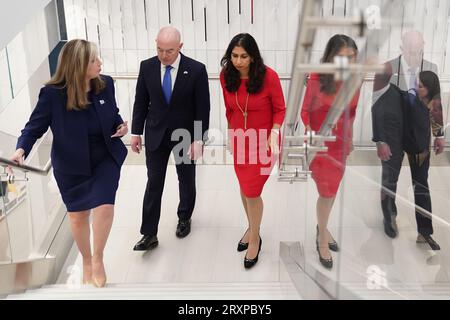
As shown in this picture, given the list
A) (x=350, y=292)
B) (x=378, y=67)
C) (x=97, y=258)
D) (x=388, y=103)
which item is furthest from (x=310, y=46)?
(x=97, y=258)

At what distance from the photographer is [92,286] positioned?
3965 mm

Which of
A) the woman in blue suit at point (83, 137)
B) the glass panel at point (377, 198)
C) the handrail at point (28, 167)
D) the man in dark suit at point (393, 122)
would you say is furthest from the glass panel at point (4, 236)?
the man in dark suit at point (393, 122)

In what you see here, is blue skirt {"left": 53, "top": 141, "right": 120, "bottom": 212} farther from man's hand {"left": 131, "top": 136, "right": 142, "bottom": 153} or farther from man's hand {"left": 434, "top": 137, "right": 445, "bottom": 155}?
man's hand {"left": 434, "top": 137, "right": 445, "bottom": 155}

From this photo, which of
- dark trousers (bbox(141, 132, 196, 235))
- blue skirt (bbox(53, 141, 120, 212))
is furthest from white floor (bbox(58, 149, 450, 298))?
blue skirt (bbox(53, 141, 120, 212))

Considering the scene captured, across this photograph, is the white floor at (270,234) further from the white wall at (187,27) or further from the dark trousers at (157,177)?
the white wall at (187,27)

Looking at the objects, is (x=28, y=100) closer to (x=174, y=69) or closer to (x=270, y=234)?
(x=174, y=69)

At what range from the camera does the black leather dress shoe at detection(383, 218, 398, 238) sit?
3.73 m

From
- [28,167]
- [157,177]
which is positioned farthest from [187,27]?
[28,167]

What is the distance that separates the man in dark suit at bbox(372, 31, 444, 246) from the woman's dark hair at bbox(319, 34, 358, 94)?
0.90m

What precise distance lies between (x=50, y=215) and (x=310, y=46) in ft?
9.76

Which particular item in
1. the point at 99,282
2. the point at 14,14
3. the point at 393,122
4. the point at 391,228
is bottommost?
the point at 99,282

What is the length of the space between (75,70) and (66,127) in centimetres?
36

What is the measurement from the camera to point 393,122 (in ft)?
12.7

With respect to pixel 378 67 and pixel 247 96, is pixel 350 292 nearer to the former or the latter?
pixel 378 67
